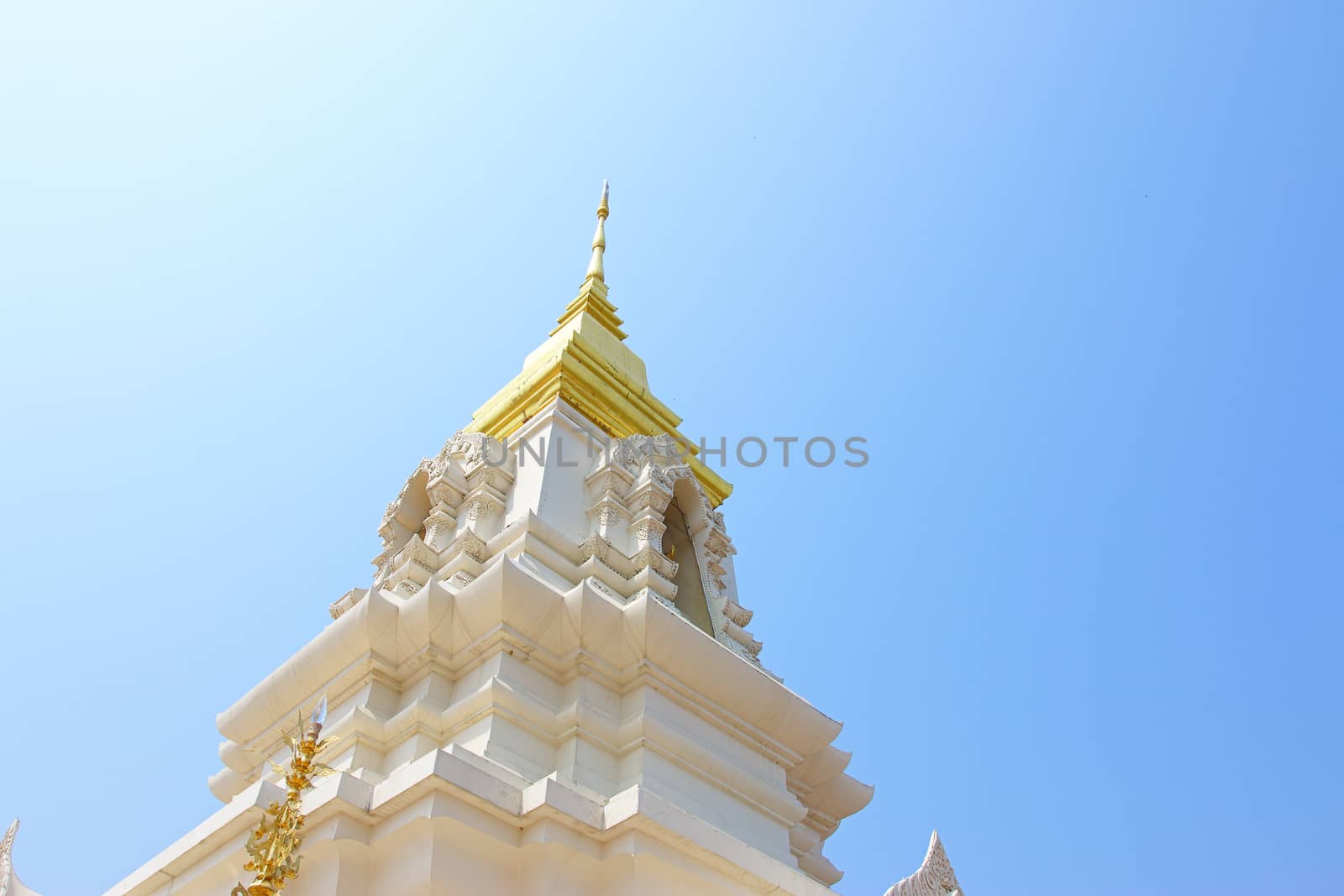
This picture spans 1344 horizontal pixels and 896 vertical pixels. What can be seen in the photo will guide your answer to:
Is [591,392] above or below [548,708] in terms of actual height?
above

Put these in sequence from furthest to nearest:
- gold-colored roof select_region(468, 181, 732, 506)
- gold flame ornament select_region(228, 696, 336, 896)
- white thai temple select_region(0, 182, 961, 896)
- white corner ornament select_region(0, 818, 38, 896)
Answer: gold-colored roof select_region(468, 181, 732, 506)
white corner ornament select_region(0, 818, 38, 896)
white thai temple select_region(0, 182, 961, 896)
gold flame ornament select_region(228, 696, 336, 896)

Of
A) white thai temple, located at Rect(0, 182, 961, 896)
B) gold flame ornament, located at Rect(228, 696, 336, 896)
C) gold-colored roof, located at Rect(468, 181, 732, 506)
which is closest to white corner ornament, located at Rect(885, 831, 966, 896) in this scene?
white thai temple, located at Rect(0, 182, 961, 896)

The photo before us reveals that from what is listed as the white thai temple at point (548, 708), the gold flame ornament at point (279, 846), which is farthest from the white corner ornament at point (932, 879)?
the gold flame ornament at point (279, 846)

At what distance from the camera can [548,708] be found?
396 inches

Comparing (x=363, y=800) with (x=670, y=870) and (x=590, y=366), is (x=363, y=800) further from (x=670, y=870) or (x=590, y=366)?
(x=590, y=366)

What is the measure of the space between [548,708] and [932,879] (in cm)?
350

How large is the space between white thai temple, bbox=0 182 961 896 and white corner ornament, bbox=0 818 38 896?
2cm

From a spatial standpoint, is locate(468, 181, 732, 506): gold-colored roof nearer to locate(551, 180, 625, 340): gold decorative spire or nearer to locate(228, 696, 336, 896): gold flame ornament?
locate(551, 180, 625, 340): gold decorative spire

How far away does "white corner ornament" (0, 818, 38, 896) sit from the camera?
36.9 feet

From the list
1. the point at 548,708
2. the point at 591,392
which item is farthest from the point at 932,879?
the point at 591,392

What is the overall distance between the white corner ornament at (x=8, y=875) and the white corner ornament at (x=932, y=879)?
339 inches

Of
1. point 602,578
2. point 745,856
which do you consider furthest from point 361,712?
point 745,856

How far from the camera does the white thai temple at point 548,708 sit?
317 inches

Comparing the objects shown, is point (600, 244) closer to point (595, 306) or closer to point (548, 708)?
point (595, 306)
